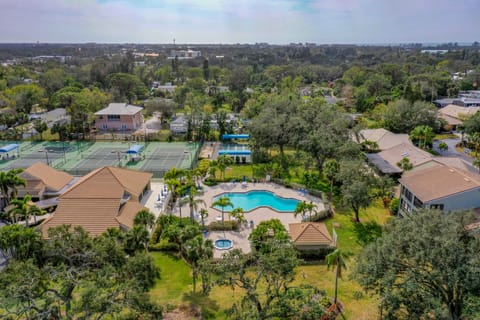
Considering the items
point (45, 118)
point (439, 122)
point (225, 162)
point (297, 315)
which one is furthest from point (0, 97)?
point (439, 122)

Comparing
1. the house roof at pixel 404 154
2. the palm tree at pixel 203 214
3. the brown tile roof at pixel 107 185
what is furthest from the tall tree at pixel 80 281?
the house roof at pixel 404 154

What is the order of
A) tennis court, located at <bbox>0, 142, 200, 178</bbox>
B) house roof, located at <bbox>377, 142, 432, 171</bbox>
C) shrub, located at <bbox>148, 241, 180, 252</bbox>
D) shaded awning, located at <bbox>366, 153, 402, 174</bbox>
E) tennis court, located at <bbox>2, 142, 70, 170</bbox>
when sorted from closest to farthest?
1. shrub, located at <bbox>148, 241, 180, 252</bbox>
2. house roof, located at <bbox>377, 142, 432, 171</bbox>
3. shaded awning, located at <bbox>366, 153, 402, 174</bbox>
4. tennis court, located at <bbox>0, 142, 200, 178</bbox>
5. tennis court, located at <bbox>2, 142, 70, 170</bbox>

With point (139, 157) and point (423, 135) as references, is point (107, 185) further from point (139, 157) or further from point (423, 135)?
point (423, 135)

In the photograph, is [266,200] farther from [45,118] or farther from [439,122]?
[45,118]

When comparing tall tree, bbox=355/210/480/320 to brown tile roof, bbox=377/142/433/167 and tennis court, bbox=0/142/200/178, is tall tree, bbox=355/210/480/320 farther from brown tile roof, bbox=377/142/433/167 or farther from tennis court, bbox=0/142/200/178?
tennis court, bbox=0/142/200/178

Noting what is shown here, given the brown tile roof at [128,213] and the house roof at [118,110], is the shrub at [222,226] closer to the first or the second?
the brown tile roof at [128,213]

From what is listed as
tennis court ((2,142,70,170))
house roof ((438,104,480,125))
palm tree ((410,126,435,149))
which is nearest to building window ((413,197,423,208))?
palm tree ((410,126,435,149))

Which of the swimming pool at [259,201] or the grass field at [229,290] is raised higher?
the swimming pool at [259,201]
